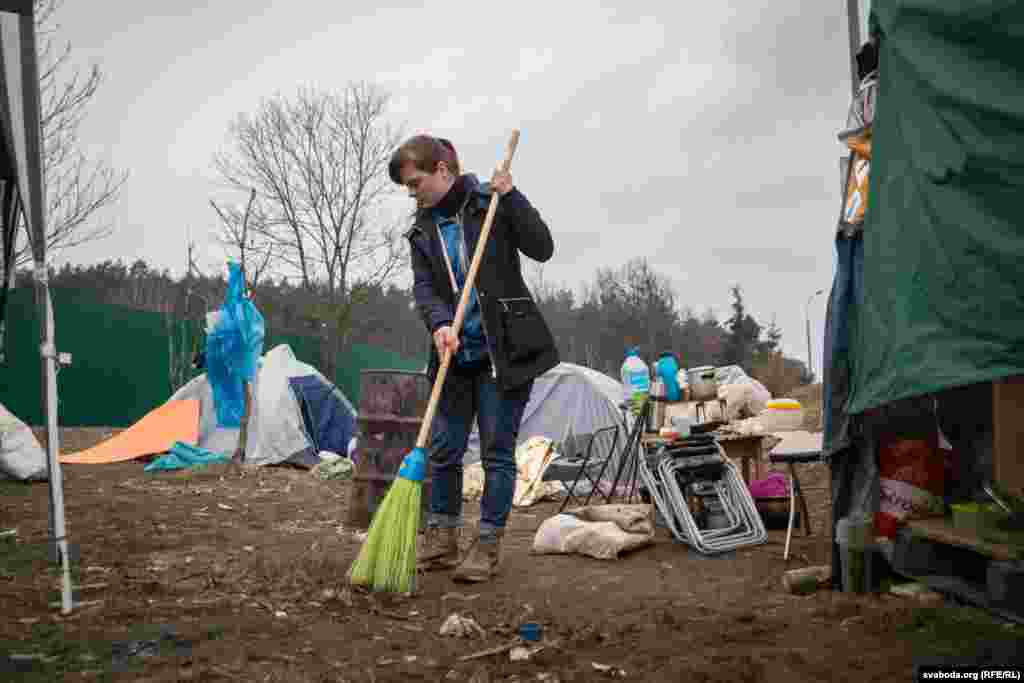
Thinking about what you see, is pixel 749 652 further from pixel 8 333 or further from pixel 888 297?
pixel 8 333

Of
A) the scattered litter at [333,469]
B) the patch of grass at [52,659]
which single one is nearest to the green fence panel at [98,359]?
the scattered litter at [333,469]

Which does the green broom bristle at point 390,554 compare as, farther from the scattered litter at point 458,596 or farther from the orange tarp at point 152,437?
the orange tarp at point 152,437

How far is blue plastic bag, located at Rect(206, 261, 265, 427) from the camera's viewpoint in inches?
352

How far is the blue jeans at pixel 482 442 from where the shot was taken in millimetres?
3596

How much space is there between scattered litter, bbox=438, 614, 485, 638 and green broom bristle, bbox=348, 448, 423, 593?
20.3 inches

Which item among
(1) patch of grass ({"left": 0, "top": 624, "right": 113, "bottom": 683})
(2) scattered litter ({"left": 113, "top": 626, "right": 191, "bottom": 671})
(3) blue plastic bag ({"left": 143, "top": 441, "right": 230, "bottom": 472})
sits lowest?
(3) blue plastic bag ({"left": 143, "top": 441, "right": 230, "bottom": 472})

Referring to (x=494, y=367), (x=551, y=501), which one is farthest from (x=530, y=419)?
(x=494, y=367)

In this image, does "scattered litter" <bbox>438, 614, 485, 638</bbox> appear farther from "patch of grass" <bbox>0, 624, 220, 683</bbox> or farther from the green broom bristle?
"patch of grass" <bbox>0, 624, 220, 683</bbox>

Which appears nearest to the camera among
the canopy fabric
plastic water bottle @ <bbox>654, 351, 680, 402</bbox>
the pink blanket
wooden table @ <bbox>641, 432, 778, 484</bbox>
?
the canopy fabric

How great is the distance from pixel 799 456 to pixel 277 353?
9121 millimetres

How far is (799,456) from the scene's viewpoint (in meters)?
4.26

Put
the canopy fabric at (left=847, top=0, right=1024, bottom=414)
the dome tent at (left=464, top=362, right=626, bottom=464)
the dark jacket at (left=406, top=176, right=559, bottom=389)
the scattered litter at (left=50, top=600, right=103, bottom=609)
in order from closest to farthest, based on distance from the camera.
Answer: the canopy fabric at (left=847, top=0, right=1024, bottom=414) → the scattered litter at (left=50, top=600, right=103, bottom=609) → the dark jacket at (left=406, top=176, right=559, bottom=389) → the dome tent at (left=464, top=362, right=626, bottom=464)

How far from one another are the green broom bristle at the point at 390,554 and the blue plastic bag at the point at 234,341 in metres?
6.20

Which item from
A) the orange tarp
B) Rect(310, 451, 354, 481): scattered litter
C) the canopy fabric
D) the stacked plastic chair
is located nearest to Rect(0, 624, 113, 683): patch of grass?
the canopy fabric
